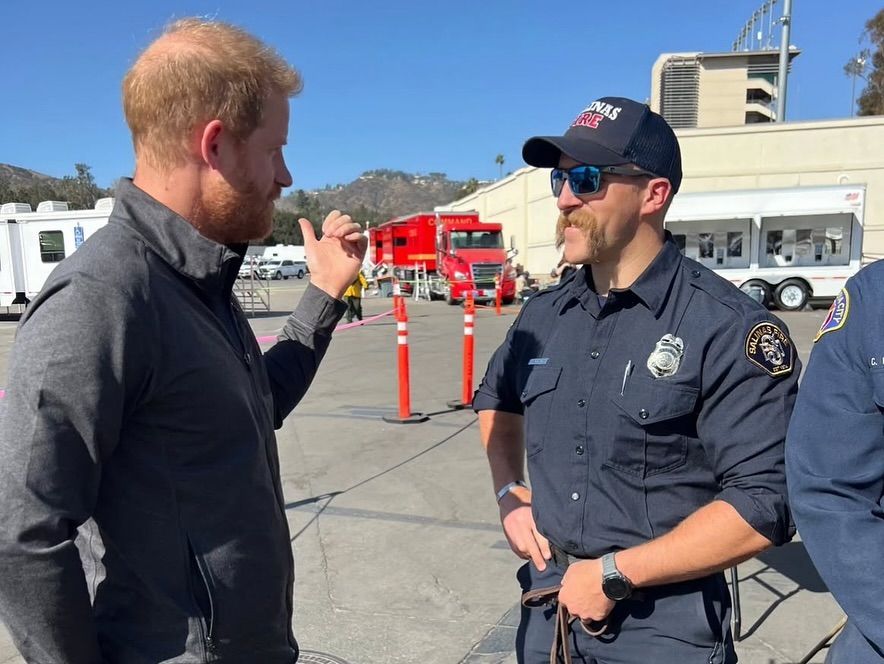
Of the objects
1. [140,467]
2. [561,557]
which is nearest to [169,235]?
[140,467]

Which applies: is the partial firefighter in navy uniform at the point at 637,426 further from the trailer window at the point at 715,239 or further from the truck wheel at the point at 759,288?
the truck wheel at the point at 759,288

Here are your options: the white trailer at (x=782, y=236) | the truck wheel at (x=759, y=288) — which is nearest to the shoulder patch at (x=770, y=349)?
the white trailer at (x=782, y=236)

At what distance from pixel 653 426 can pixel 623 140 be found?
2.67ft

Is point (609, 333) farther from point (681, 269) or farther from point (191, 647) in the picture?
point (191, 647)

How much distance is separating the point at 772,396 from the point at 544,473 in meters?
0.64

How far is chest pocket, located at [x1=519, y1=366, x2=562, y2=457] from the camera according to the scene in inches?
74.5

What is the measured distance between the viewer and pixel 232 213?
1.48 meters

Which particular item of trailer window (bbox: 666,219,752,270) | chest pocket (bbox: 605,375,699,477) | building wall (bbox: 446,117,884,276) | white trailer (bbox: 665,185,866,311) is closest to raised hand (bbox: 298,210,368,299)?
chest pocket (bbox: 605,375,699,477)

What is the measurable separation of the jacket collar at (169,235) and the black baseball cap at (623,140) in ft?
3.44

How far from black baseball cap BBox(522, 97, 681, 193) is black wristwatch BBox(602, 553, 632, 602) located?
1.09 metres

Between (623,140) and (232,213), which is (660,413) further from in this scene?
(232,213)

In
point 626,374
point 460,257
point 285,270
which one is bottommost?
point 285,270

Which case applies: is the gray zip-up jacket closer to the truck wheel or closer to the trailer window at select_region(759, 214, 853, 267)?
the truck wheel

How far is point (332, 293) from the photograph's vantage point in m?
2.06
